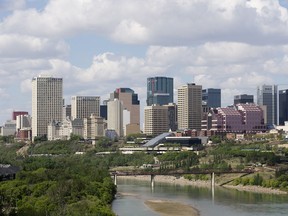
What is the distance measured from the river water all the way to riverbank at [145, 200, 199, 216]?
85 cm

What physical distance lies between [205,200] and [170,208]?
8.71 m

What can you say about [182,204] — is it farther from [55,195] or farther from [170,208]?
[55,195]

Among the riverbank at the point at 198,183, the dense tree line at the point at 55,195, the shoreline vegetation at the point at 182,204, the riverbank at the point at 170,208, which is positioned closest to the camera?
the dense tree line at the point at 55,195

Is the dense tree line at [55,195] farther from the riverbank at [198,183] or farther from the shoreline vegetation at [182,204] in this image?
the riverbank at [198,183]

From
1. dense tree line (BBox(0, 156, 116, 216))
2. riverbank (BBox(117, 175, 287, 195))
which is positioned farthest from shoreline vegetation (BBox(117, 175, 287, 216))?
dense tree line (BBox(0, 156, 116, 216))

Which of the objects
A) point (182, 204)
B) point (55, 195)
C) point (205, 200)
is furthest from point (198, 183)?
point (55, 195)

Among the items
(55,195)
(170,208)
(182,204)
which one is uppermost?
(55,195)

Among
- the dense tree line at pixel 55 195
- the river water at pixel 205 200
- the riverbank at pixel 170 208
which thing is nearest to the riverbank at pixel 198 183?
the river water at pixel 205 200

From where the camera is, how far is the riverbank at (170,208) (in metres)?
79.9

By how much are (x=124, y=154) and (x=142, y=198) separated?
7068cm

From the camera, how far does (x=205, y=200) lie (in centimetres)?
Answer: 9275

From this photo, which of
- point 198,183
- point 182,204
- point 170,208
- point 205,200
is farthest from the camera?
point 198,183

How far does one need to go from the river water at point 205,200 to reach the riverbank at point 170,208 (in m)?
0.85

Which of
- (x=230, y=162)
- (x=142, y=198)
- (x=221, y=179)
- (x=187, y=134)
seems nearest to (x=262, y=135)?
(x=187, y=134)
